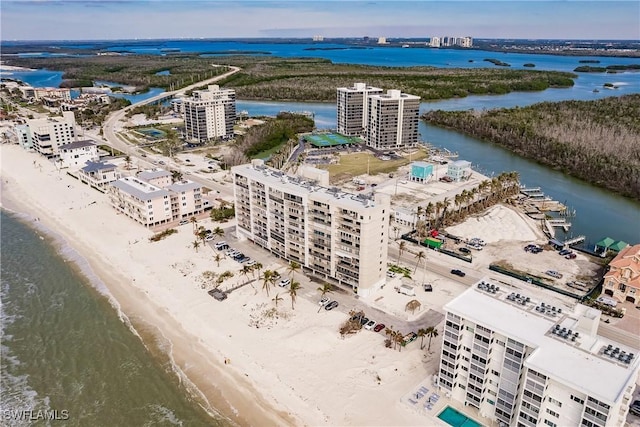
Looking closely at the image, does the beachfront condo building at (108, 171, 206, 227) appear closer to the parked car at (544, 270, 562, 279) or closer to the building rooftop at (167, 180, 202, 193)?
the building rooftop at (167, 180, 202, 193)

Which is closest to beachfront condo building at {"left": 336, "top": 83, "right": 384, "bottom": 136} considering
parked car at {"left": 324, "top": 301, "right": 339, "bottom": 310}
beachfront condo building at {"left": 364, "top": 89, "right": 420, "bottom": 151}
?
beachfront condo building at {"left": 364, "top": 89, "right": 420, "bottom": 151}

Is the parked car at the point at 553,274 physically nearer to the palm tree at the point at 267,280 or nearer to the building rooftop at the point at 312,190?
the building rooftop at the point at 312,190

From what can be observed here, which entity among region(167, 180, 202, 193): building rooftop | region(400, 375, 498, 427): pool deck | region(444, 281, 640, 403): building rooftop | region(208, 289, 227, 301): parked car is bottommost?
region(208, 289, 227, 301): parked car

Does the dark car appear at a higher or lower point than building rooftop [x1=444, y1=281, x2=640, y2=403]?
lower

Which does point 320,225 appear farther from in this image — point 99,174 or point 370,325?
point 99,174

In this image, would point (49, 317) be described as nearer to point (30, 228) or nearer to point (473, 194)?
point (30, 228)

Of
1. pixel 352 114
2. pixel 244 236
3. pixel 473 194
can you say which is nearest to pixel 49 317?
pixel 244 236

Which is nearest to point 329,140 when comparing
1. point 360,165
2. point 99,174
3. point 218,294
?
point 360,165
